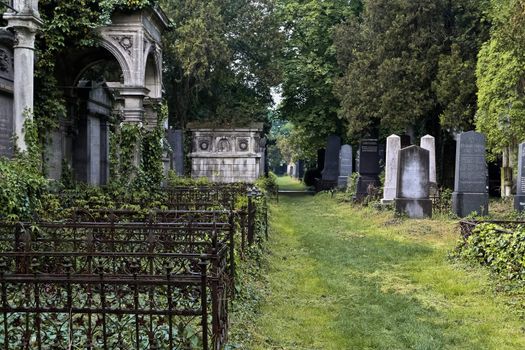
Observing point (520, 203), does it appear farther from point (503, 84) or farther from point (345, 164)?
point (345, 164)

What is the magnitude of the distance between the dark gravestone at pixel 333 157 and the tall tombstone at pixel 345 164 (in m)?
1.75

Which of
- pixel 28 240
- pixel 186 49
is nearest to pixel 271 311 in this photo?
pixel 28 240

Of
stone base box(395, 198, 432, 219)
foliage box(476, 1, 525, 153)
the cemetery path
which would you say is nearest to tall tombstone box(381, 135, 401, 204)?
foliage box(476, 1, 525, 153)

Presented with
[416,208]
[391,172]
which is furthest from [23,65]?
[391,172]

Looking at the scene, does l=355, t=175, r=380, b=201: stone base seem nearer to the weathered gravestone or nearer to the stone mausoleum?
the weathered gravestone

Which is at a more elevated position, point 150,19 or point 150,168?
point 150,19

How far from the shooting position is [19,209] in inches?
355

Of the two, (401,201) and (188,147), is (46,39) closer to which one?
(401,201)

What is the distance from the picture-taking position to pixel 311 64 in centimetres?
3391

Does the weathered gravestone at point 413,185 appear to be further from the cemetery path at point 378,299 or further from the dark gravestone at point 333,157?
the dark gravestone at point 333,157

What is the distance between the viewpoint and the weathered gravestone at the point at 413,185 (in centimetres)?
1708

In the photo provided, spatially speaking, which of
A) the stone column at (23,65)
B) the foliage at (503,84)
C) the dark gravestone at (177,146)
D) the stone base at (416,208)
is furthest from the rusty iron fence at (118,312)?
the dark gravestone at (177,146)

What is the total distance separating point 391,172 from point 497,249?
12.0 meters

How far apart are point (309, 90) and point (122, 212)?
27.1 meters
